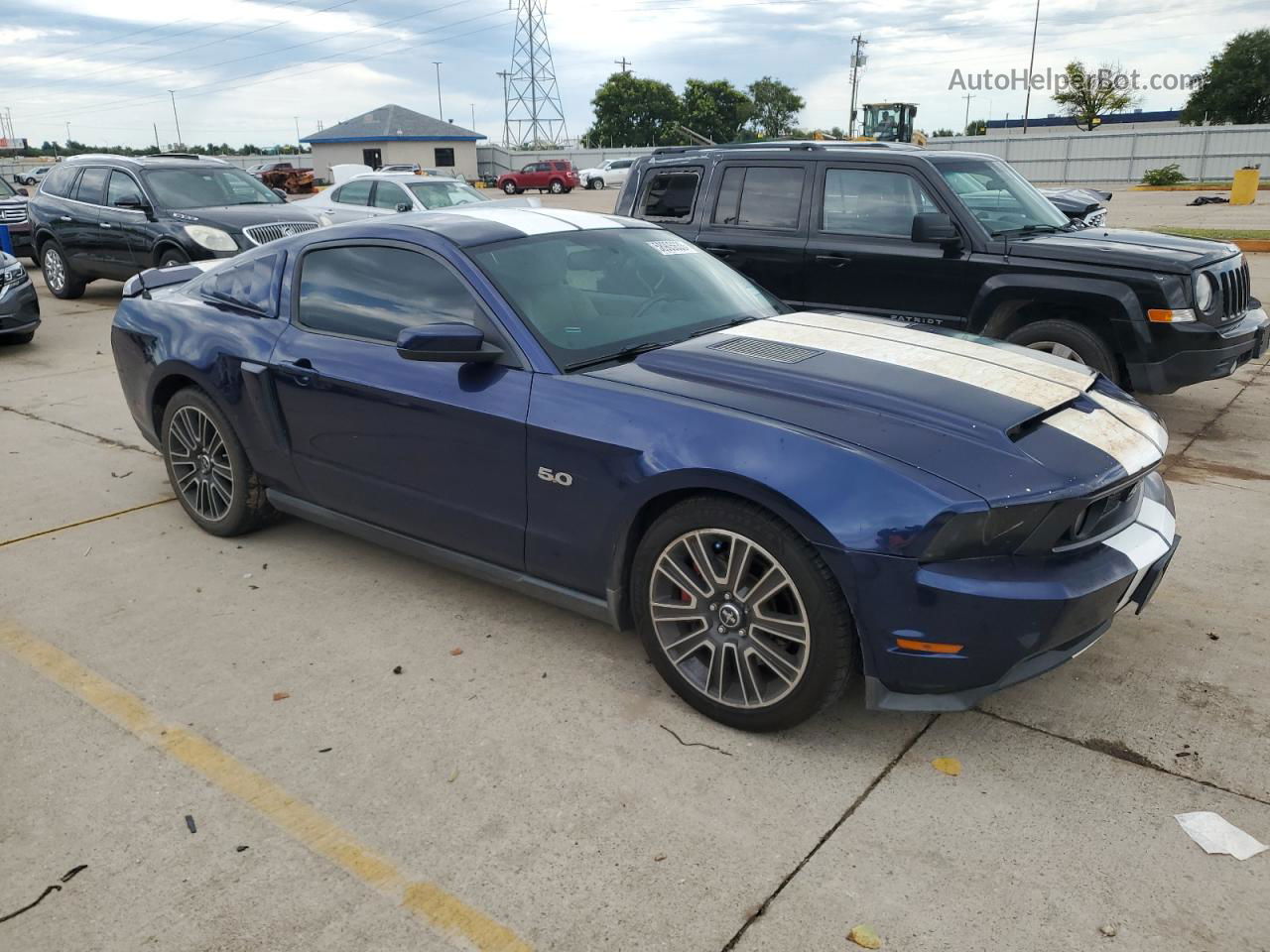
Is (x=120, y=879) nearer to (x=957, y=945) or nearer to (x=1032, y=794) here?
(x=957, y=945)

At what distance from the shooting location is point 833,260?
7.20 metres

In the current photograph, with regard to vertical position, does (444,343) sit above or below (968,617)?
above

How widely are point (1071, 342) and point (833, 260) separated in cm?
170

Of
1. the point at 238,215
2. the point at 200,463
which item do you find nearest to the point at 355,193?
the point at 238,215

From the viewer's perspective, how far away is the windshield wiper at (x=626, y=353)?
3658 millimetres

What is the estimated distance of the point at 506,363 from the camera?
3.71 metres

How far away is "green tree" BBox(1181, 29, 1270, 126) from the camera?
185ft

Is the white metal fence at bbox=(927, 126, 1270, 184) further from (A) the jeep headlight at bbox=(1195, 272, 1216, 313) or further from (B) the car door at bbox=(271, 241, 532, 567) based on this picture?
(B) the car door at bbox=(271, 241, 532, 567)

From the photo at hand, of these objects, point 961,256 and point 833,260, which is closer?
point 961,256

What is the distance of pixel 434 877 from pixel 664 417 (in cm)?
154

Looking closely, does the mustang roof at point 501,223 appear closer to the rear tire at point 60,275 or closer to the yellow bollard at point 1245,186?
the rear tire at point 60,275

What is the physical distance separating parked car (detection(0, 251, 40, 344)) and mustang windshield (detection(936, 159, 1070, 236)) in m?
8.62

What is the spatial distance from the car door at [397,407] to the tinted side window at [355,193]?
11622 mm

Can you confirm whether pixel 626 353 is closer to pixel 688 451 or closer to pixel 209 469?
pixel 688 451
